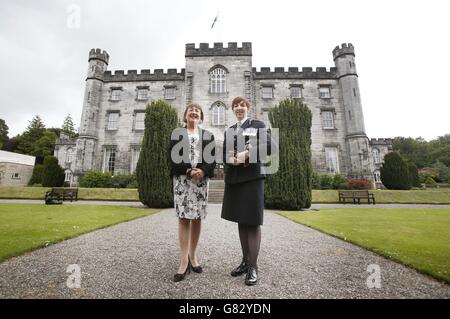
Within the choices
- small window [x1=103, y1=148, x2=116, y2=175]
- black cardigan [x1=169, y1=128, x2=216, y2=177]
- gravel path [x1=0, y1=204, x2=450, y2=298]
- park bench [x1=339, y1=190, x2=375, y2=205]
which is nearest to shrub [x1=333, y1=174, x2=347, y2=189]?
park bench [x1=339, y1=190, x2=375, y2=205]

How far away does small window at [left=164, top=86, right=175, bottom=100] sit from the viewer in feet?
79.4

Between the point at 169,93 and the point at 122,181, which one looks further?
the point at 169,93

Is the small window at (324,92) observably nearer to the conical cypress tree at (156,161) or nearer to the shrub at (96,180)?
the conical cypress tree at (156,161)

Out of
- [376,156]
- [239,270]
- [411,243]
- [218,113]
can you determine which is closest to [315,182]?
[218,113]

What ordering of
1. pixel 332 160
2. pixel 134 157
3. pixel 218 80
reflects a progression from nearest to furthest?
1. pixel 332 160
2. pixel 218 80
3. pixel 134 157

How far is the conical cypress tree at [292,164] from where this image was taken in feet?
37.3

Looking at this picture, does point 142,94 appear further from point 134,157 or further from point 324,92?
point 324,92

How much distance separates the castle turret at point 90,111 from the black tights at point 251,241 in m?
23.5

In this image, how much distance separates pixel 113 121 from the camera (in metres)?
23.9

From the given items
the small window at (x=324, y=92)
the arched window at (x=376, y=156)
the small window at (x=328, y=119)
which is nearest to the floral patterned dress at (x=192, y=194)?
the small window at (x=328, y=119)

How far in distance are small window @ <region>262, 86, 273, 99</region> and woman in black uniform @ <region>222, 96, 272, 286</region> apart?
2189 cm

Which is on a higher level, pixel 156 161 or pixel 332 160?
pixel 332 160

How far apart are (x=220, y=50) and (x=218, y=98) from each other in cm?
500
